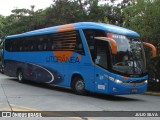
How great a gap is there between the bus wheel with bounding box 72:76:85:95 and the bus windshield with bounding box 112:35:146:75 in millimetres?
2578

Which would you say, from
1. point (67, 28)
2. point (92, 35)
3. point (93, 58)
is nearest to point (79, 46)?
point (92, 35)

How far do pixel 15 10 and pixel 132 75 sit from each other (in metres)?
38.6

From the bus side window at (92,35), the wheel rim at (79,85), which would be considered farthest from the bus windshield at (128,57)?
the wheel rim at (79,85)

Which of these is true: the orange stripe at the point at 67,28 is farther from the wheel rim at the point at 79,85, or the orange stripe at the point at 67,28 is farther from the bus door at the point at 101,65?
the wheel rim at the point at 79,85

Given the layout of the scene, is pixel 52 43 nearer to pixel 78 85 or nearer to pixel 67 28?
pixel 67 28

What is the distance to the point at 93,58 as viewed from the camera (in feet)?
55.4

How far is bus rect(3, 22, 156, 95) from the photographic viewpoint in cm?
1602

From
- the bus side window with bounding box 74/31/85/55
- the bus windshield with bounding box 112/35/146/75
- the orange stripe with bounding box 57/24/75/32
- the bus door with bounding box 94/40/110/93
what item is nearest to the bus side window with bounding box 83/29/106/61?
the bus door with bounding box 94/40/110/93

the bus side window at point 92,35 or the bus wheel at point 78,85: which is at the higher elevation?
the bus side window at point 92,35

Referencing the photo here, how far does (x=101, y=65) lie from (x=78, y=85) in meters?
2.28

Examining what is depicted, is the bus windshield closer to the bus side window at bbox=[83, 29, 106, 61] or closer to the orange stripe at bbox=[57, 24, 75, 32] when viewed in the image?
the bus side window at bbox=[83, 29, 106, 61]

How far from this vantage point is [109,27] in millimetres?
16719

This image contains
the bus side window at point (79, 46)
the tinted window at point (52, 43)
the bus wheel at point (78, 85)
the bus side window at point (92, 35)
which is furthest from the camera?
the tinted window at point (52, 43)

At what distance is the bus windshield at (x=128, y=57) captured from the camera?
52.5ft
